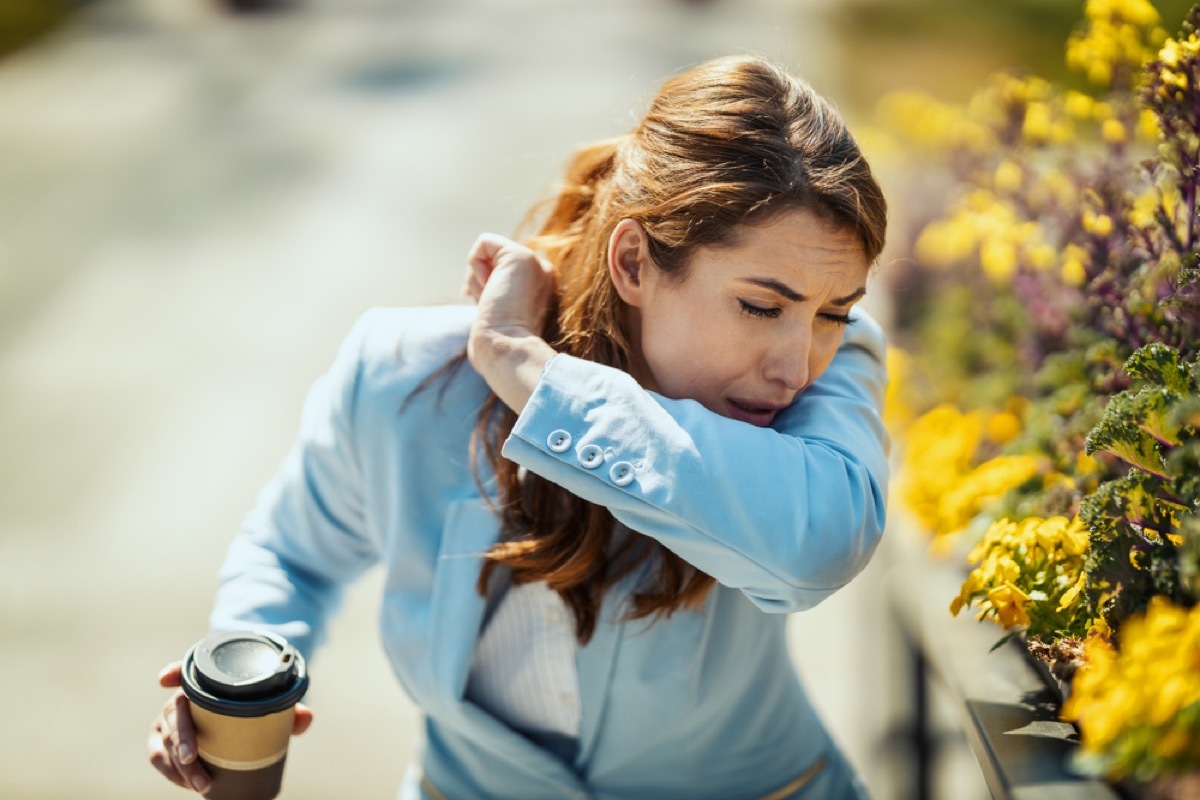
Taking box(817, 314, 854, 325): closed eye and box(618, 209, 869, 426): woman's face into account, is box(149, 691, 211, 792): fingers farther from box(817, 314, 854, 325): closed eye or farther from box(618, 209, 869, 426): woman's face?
box(817, 314, 854, 325): closed eye

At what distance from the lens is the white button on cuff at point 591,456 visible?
1374 millimetres

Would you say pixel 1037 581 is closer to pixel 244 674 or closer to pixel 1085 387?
pixel 1085 387

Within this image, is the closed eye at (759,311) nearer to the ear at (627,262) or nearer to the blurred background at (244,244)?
the ear at (627,262)

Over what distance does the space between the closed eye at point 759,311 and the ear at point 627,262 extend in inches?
6.0

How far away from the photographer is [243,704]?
139 centimetres

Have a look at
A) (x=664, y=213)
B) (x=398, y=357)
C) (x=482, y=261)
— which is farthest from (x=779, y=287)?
(x=398, y=357)

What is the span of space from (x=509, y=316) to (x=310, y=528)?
459 millimetres

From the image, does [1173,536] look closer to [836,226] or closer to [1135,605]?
[1135,605]

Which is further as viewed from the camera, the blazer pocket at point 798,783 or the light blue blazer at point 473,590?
the blazer pocket at point 798,783

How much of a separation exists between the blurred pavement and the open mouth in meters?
0.50

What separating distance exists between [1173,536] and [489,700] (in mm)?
925

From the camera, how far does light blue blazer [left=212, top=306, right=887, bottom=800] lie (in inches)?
63.5

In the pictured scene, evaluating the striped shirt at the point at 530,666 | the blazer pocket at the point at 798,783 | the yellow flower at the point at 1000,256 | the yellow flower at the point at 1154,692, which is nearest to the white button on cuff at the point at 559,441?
the striped shirt at the point at 530,666

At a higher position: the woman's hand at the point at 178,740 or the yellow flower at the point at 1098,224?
the yellow flower at the point at 1098,224
